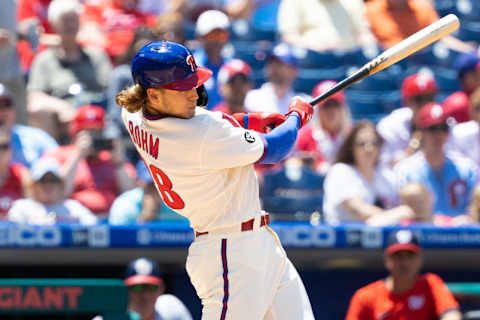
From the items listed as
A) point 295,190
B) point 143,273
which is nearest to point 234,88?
point 295,190

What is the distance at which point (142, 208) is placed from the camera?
5.14 metres

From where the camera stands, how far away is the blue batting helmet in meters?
2.93

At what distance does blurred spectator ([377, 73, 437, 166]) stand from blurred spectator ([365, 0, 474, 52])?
1.22m

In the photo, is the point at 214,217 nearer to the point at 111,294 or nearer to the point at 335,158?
the point at 111,294

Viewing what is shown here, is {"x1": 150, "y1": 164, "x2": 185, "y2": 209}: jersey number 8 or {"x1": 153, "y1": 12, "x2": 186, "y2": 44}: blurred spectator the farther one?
{"x1": 153, "y1": 12, "x2": 186, "y2": 44}: blurred spectator

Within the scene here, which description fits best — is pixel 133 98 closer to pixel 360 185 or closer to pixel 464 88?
pixel 360 185

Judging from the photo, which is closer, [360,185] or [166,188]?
[166,188]

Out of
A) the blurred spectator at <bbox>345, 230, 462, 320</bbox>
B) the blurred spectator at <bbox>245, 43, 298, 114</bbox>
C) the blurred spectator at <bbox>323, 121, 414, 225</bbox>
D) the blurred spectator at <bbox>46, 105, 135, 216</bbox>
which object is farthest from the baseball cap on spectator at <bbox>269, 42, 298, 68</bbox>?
the blurred spectator at <bbox>345, 230, 462, 320</bbox>

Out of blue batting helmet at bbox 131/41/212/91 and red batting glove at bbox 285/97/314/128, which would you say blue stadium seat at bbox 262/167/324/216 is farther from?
blue batting helmet at bbox 131/41/212/91

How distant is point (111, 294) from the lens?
387 cm

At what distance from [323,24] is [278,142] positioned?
440 centimetres

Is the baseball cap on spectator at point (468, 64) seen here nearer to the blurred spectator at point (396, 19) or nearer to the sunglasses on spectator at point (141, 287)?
the blurred spectator at point (396, 19)

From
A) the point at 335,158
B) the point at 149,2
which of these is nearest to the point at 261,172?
the point at 335,158

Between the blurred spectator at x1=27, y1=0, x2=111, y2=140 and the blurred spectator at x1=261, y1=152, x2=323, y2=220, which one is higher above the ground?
the blurred spectator at x1=27, y1=0, x2=111, y2=140
